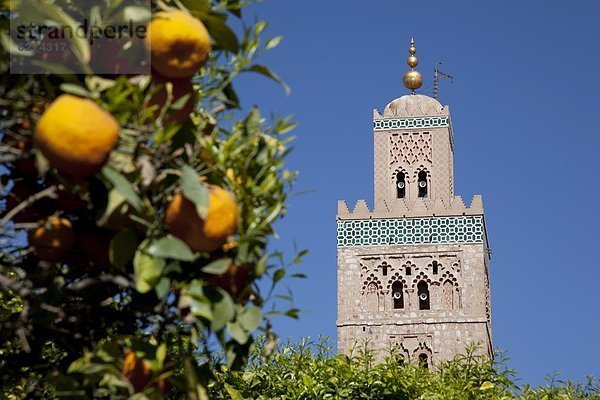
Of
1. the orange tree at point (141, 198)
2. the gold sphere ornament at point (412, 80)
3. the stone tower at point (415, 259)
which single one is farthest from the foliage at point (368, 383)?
the gold sphere ornament at point (412, 80)

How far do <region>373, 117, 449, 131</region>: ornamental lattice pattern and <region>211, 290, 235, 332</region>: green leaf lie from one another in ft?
93.0

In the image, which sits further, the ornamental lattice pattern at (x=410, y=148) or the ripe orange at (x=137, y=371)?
the ornamental lattice pattern at (x=410, y=148)

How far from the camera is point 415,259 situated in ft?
99.2

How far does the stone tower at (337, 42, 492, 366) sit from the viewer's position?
29.5 meters

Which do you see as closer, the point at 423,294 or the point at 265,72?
the point at 265,72

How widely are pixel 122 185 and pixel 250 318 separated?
51 cm

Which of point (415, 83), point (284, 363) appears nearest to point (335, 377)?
point (284, 363)

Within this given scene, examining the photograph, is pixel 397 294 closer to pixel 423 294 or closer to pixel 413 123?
pixel 423 294

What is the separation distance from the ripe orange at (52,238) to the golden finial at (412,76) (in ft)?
94.1

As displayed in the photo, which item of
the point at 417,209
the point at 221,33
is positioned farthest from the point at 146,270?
the point at 417,209

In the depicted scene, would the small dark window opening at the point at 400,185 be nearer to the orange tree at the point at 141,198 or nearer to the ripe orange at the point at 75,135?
the orange tree at the point at 141,198

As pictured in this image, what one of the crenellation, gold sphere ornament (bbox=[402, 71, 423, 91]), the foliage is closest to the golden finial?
gold sphere ornament (bbox=[402, 71, 423, 91])

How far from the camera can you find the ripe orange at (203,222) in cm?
295

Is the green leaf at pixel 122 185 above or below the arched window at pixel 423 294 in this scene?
below
